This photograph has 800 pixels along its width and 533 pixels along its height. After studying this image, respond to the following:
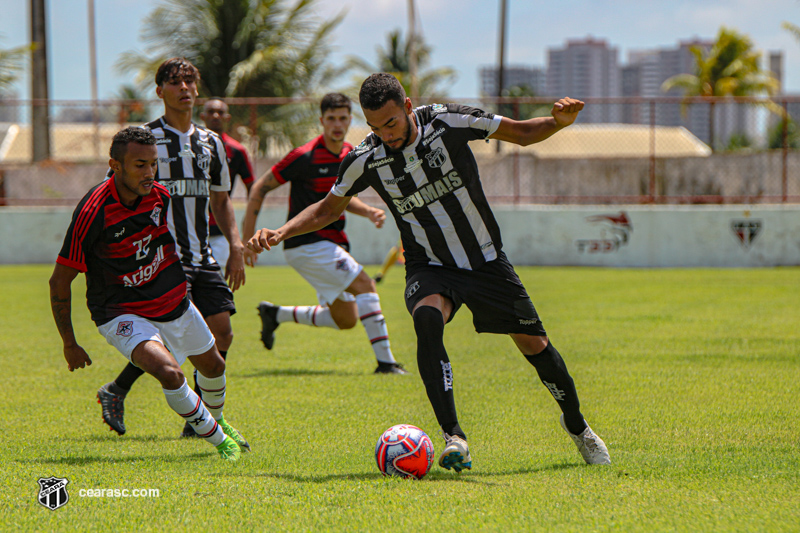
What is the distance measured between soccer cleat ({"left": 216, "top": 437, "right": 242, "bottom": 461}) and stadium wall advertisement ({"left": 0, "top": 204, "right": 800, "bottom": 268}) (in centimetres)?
1220

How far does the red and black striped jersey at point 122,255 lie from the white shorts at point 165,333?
4 centimetres

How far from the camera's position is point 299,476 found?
403 cm

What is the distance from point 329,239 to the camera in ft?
25.0

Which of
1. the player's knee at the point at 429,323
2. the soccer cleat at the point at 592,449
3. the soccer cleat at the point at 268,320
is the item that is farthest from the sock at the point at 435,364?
the soccer cleat at the point at 268,320

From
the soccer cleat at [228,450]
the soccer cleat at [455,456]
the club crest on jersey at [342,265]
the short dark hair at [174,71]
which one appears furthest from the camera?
the club crest on jersey at [342,265]

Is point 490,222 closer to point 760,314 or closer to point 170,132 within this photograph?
point 170,132

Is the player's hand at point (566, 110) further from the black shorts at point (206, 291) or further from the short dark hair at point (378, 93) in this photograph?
the black shorts at point (206, 291)

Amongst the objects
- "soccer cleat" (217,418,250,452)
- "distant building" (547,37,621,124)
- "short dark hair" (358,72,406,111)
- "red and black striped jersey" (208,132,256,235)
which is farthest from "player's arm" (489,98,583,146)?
"distant building" (547,37,621,124)

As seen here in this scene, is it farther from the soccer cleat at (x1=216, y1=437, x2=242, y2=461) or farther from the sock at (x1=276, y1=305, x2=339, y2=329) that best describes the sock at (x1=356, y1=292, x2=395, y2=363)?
the soccer cleat at (x1=216, y1=437, x2=242, y2=461)

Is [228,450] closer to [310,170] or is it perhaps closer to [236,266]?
[236,266]

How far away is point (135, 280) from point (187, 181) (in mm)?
1117

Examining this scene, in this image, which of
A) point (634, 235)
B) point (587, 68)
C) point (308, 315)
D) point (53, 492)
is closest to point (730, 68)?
point (634, 235)

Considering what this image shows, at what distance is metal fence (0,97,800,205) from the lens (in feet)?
56.2

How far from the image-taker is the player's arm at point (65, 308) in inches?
168
